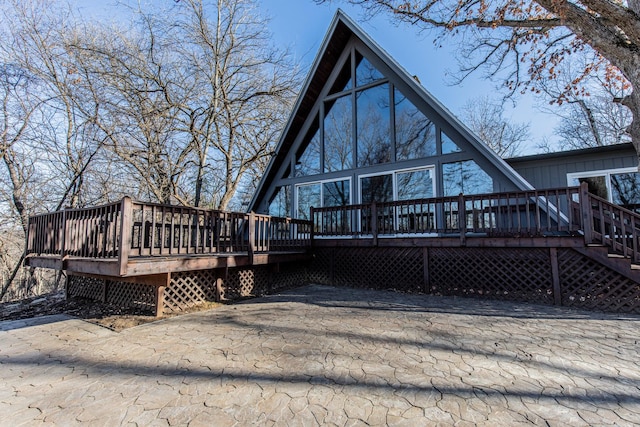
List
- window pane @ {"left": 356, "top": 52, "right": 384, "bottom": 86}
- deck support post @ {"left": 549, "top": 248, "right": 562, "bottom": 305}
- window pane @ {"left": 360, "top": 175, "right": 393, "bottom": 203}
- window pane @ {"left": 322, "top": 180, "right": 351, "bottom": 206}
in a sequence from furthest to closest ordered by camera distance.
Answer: window pane @ {"left": 322, "top": 180, "right": 351, "bottom": 206} < window pane @ {"left": 356, "top": 52, "right": 384, "bottom": 86} < window pane @ {"left": 360, "top": 175, "right": 393, "bottom": 203} < deck support post @ {"left": 549, "top": 248, "right": 562, "bottom": 305}

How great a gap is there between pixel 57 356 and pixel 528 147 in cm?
2951

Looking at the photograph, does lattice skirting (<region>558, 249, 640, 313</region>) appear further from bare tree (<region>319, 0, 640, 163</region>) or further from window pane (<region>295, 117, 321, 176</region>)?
window pane (<region>295, 117, 321, 176</region>)

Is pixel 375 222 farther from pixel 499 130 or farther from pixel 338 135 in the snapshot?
pixel 499 130

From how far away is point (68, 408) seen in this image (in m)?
2.54

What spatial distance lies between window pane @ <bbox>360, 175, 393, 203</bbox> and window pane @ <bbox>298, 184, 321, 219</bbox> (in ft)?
5.70

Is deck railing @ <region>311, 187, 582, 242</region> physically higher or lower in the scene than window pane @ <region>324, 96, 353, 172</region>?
lower

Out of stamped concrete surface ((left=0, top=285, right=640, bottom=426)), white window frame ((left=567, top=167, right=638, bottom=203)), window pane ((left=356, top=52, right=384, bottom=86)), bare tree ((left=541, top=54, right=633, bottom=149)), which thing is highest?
bare tree ((left=541, top=54, right=633, bottom=149))

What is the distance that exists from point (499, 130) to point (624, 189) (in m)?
18.0

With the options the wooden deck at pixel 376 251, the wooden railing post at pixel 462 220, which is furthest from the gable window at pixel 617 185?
the wooden railing post at pixel 462 220

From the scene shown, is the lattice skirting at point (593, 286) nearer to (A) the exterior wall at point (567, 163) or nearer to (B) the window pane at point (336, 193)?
(A) the exterior wall at point (567, 163)

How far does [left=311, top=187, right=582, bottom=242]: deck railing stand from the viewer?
19.7 feet

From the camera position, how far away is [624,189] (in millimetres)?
7914

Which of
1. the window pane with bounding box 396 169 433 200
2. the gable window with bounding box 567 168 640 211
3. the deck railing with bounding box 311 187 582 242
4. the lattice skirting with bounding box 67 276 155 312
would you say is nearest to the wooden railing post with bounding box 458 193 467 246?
the deck railing with bounding box 311 187 582 242

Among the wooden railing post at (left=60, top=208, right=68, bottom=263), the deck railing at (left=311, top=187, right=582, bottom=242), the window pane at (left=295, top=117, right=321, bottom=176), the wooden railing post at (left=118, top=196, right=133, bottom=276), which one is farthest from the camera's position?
the window pane at (left=295, top=117, right=321, bottom=176)
